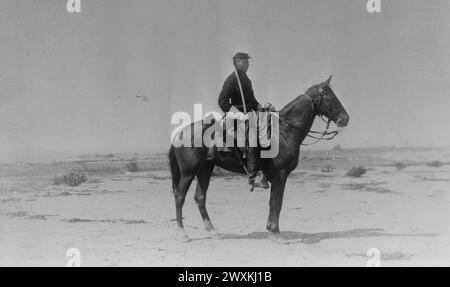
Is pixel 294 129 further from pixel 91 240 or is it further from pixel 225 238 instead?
pixel 91 240

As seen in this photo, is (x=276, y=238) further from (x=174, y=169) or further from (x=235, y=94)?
(x=235, y=94)

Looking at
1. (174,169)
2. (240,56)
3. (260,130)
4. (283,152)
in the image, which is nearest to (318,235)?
(283,152)

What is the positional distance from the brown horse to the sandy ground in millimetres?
818

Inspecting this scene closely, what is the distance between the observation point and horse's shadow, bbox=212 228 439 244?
30.6 ft

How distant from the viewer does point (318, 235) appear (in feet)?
31.9

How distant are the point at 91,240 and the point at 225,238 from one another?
257 centimetres

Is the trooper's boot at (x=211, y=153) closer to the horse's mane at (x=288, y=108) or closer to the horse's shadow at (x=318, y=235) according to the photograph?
the horse's mane at (x=288, y=108)

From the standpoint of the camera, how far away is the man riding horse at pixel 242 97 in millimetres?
9179

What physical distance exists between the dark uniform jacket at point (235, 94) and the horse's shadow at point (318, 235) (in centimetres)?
253

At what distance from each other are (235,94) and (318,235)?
128 inches

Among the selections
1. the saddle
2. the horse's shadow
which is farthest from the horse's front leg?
the saddle

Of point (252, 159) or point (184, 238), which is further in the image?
point (184, 238)
